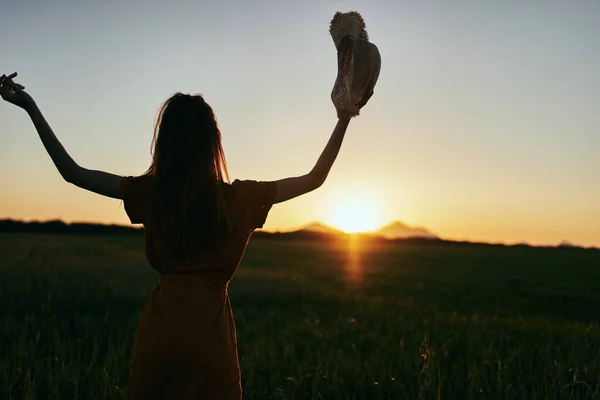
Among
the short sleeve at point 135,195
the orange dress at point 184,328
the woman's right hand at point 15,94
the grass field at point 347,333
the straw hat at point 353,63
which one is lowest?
the grass field at point 347,333

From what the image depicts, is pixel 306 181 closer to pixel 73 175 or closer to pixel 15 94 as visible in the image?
pixel 73 175

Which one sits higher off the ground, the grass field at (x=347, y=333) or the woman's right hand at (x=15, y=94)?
the woman's right hand at (x=15, y=94)

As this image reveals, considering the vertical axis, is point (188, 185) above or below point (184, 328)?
above

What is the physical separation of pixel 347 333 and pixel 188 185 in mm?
6434

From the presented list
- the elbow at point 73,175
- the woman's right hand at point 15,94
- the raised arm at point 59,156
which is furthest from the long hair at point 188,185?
the woman's right hand at point 15,94

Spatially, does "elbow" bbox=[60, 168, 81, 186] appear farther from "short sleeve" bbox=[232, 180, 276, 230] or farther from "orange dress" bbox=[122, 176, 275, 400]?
"short sleeve" bbox=[232, 180, 276, 230]

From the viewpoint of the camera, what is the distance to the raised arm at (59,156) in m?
2.58

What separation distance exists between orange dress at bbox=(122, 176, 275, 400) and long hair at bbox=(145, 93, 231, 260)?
7cm

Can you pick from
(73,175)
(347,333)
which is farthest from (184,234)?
(347,333)

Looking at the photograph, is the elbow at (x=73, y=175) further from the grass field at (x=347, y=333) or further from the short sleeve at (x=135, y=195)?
the grass field at (x=347, y=333)

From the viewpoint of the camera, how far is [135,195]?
103 inches

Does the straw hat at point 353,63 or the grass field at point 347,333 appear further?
the grass field at point 347,333

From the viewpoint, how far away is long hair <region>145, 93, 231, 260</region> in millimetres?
2525

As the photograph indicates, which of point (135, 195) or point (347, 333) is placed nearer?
point (135, 195)
